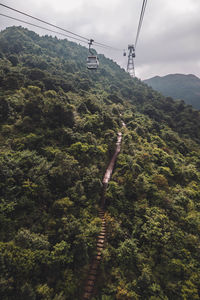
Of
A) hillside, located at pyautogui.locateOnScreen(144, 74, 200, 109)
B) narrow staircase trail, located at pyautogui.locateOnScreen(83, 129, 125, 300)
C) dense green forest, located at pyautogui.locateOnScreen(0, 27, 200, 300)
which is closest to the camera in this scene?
dense green forest, located at pyautogui.locateOnScreen(0, 27, 200, 300)

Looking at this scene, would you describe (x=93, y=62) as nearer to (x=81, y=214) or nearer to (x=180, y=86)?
(x=81, y=214)

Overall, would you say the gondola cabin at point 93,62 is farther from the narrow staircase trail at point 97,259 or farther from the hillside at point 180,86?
the hillside at point 180,86

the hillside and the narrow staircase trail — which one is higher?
the hillside

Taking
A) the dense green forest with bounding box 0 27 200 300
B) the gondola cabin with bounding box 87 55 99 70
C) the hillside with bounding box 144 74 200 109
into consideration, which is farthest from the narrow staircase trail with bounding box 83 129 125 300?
the hillside with bounding box 144 74 200 109

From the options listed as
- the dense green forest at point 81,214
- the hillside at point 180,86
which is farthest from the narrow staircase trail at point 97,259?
the hillside at point 180,86

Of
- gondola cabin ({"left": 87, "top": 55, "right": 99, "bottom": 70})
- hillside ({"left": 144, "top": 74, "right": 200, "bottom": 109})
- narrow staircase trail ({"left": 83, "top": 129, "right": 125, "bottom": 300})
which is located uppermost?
hillside ({"left": 144, "top": 74, "right": 200, "bottom": 109})

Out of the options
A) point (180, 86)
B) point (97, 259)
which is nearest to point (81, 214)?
point (97, 259)

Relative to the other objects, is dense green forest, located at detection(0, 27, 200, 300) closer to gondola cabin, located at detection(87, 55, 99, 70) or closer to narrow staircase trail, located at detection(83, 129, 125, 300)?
narrow staircase trail, located at detection(83, 129, 125, 300)

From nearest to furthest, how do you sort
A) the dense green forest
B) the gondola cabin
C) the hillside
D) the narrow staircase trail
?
the dense green forest, the narrow staircase trail, the gondola cabin, the hillside

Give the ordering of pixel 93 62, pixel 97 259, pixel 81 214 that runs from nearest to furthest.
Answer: pixel 97 259 < pixel 81 214 < pixel 93 62

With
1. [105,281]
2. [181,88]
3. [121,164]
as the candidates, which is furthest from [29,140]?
[181,88]
